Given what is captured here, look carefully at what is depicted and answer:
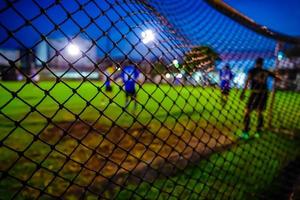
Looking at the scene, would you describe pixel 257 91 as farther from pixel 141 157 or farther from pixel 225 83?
pixel 141 157

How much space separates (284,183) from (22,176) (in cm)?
360

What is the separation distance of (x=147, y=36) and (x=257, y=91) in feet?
14.5

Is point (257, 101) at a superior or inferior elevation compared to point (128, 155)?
superior

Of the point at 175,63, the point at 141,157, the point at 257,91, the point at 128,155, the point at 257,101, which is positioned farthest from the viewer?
the point at 257,101

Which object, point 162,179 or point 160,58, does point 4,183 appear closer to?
point 162,179

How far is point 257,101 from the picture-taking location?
7375 mm

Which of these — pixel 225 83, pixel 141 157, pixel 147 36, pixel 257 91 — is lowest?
pixel 141 157

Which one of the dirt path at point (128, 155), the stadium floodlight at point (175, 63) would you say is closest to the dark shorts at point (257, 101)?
the dirt path at point (128, 155)

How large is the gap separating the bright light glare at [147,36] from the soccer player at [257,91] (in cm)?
396

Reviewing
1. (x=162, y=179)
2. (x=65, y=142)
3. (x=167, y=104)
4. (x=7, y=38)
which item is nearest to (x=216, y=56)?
(x=162, y=179)

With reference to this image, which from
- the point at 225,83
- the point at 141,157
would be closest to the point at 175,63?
the point at 141,157

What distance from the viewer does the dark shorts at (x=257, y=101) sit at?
23.3 ft

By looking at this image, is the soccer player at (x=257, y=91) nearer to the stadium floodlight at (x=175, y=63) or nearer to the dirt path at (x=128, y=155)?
the dirt path at (x=128, y=155)

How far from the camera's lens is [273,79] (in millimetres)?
7168
